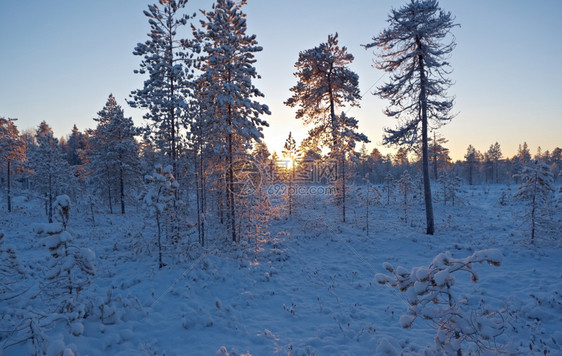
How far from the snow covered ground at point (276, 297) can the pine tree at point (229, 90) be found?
14.5ft

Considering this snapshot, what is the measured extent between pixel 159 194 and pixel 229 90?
646cm

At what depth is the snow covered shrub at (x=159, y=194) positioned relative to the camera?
1006 cm

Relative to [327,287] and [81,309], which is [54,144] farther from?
[327,287]

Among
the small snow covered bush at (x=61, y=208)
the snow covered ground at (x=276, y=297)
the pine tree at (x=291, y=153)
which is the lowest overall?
the snow covered ground at (x=276, y=297)

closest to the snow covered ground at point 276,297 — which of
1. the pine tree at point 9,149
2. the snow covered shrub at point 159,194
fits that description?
the snow covered shrub at point 159,194

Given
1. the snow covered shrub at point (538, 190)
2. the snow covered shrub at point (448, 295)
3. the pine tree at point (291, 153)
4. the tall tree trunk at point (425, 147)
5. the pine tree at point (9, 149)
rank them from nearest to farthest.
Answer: the snow covered shrub at point (448, 295) < the snow covered shrub at point (538, 190) < the tall tree trunk at point (425, 147) < the pine tree at point (291, 153) < the pine tree at point (9, 149)

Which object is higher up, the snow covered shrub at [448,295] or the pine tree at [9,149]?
the pine tree at [9,149]

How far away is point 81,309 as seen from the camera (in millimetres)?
6309

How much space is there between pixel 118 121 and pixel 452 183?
38811 mm

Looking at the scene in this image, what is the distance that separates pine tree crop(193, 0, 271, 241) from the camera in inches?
547

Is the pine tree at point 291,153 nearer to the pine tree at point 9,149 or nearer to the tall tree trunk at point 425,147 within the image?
the tall tree trunk at point 425,147

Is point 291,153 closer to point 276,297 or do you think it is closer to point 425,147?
point 425,147

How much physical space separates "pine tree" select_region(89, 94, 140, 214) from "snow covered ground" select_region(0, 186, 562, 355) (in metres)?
15.3

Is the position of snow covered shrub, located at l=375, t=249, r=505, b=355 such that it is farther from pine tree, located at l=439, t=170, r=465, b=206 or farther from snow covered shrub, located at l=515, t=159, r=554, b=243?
pine tree, located at l=439, t=170, r=465, b=206
